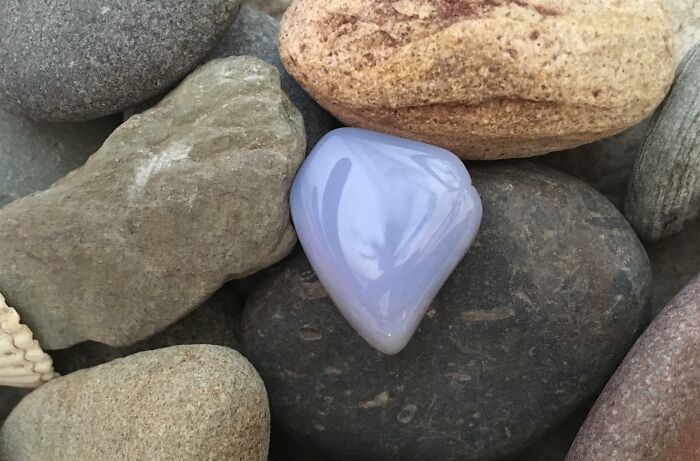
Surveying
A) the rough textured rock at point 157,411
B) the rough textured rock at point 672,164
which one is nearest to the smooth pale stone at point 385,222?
the rough textured rock at point 157,411

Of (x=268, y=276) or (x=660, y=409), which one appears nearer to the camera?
(x=660, y=409)

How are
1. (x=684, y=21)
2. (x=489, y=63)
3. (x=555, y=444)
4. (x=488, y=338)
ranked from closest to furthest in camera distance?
(x=489, y=63)
(x=488, y=338)
(x=684, y=21)
(x=555, y=444)

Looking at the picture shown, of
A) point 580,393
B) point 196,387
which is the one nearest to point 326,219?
point 196,387

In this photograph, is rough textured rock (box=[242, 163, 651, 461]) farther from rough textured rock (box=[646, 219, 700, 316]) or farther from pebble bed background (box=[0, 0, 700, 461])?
rough textured rock (box=[646, 219, 700, 316])

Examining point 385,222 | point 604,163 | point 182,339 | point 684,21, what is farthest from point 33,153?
point 684,21

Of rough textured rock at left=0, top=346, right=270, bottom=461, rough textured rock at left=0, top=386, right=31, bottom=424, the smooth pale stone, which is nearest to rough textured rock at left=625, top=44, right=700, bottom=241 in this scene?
the smooth pale stone

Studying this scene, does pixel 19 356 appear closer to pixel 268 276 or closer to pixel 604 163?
pixel 268 276
